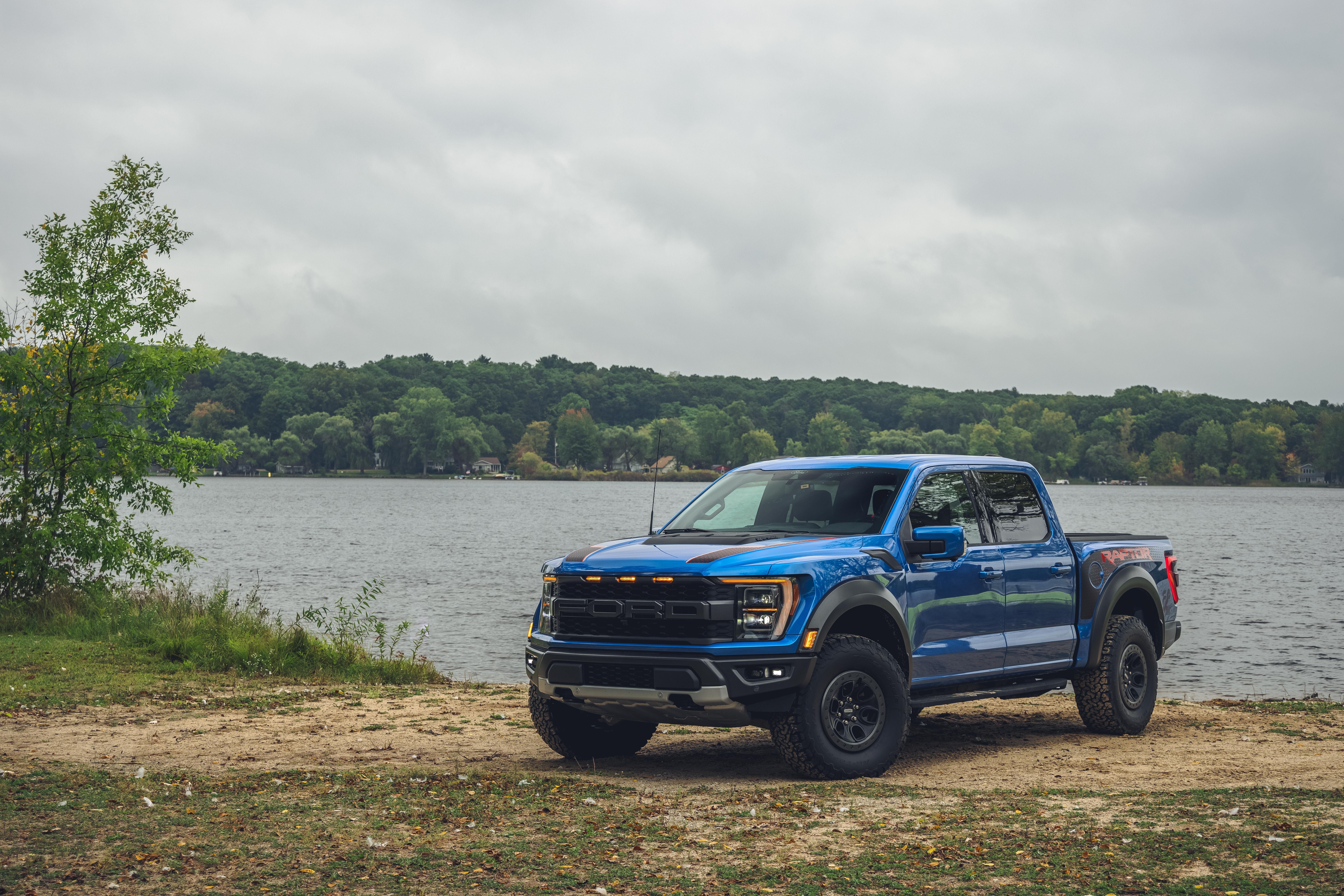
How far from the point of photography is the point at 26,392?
16.6m

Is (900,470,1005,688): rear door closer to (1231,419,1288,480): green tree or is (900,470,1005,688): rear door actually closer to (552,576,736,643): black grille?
(552,576,736,643): black grille

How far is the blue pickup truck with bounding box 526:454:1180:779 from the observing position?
8023 mm

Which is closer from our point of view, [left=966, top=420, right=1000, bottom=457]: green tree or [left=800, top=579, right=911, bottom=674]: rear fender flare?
[left=800, top=579, right=911, bottom=674]: rear fender flare

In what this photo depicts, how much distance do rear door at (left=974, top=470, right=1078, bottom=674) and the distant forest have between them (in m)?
115

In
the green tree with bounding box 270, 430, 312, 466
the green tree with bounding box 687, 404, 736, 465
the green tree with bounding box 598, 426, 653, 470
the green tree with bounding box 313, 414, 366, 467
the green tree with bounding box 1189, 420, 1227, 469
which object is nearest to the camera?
the green tree with bounding box 687, 404, 736, 465

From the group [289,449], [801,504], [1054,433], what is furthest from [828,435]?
[801,504]

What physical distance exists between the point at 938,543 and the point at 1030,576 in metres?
1.46

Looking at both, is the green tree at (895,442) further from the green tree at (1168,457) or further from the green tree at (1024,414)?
the green tree at (1168,457)

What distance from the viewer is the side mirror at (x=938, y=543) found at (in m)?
8.53

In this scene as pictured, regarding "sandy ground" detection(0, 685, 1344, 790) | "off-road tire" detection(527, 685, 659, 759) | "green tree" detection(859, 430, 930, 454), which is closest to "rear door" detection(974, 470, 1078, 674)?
"sandy ground" detection(0, 685, 1344, 790)

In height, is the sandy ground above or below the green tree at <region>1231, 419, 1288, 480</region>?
below

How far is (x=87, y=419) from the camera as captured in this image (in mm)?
16719

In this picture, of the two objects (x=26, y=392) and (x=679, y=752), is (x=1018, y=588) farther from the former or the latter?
(x=26, y=392)

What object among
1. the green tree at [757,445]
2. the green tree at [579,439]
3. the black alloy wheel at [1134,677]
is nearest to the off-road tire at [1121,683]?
the black alloy wheel at [1134,677]
